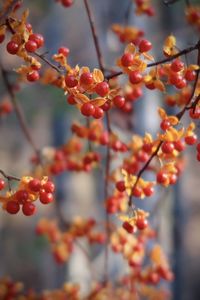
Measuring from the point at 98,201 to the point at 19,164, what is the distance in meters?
0.95

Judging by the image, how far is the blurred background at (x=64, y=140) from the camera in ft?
9.70

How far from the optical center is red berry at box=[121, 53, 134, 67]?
1.00 m

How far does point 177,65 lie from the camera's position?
101cm

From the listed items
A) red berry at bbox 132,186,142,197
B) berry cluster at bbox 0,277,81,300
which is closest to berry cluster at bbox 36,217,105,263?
berry cluster at bbox 0,277,81,300

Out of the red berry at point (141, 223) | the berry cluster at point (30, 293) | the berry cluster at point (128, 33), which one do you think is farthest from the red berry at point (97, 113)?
the berry cluster at point (30, 293)

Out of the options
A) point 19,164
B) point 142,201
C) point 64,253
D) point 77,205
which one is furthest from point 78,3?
point 64,253

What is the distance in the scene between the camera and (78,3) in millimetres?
4410

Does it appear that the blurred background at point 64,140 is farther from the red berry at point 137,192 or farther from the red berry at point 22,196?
the red berry at point 22,196

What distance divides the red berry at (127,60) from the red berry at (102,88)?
0.08 meters

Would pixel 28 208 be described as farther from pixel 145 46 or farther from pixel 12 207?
pixel 145 46

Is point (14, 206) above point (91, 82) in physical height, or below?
below

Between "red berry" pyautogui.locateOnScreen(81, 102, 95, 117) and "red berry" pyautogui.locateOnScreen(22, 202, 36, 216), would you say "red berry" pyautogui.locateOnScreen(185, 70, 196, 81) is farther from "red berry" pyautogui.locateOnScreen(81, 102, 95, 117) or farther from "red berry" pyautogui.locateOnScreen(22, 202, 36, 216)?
"red berry" pyautogui.locateOnScreen(22, 202, 36, 216)

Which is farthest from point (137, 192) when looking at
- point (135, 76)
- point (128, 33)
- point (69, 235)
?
point (69, 235)

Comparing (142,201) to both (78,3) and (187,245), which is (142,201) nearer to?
(78,3)
